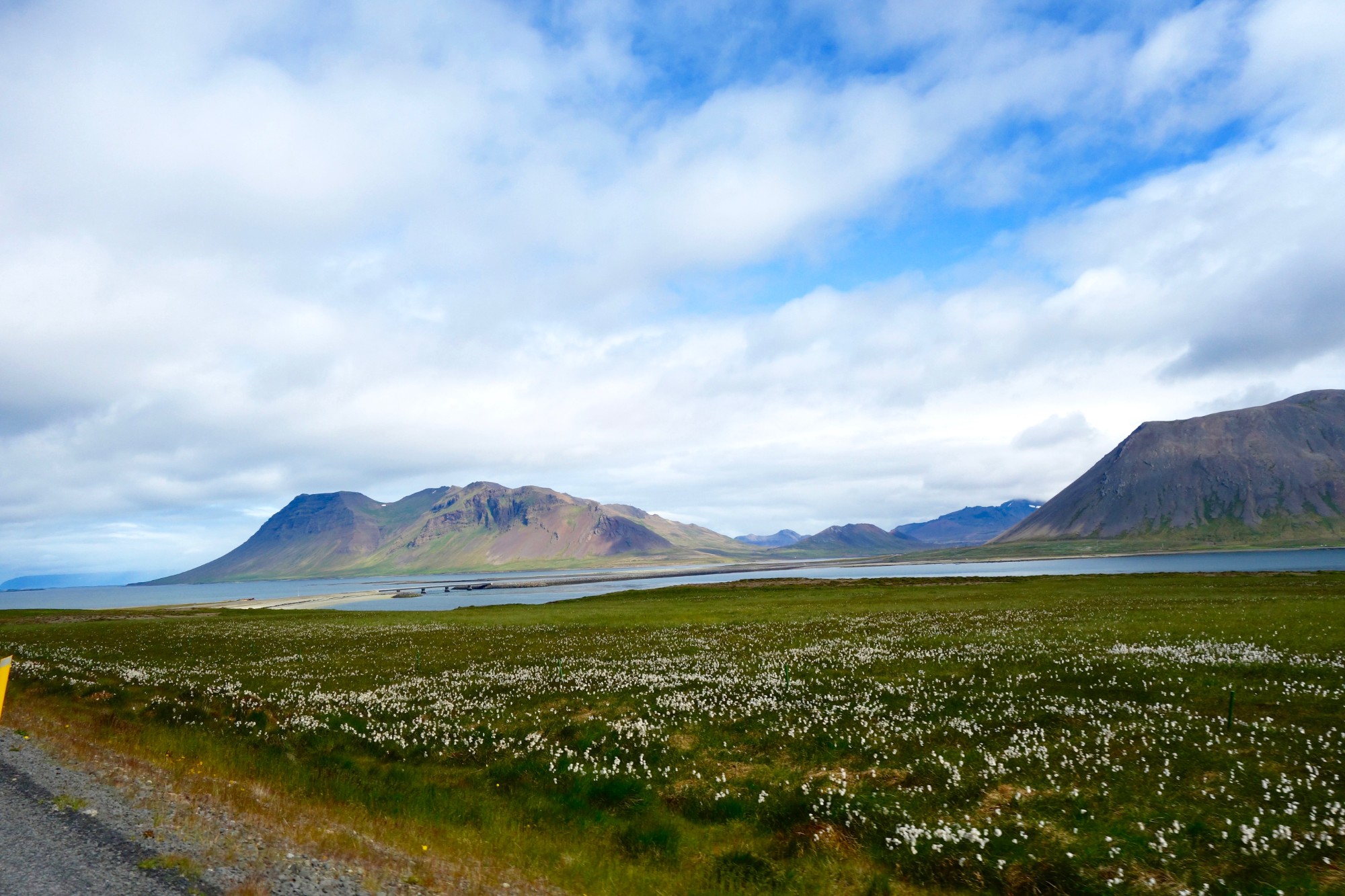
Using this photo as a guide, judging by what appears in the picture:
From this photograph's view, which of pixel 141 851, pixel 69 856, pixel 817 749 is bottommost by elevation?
pixel 817 749

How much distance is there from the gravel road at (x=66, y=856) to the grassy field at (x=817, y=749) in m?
3.52

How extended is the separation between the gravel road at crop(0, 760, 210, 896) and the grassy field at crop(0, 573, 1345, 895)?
11.5 feet

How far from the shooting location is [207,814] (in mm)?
11688

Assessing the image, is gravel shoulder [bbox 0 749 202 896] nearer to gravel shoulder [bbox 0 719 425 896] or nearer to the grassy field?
gravel shoulder [bbox 0 719 425 896]

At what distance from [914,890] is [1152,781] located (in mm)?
5811

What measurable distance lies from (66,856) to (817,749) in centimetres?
1355

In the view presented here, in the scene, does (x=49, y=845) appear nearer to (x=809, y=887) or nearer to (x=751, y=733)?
(x=809, y=887)

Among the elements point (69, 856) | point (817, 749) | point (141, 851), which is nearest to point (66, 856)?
point (69, 856)

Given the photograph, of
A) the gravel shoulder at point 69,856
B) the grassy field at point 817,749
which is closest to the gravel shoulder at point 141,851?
the gravel shoulder at point 69,856

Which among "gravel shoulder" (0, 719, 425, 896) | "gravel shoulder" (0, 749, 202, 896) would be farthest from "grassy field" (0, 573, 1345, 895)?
"gravel shoulder" (0, 749, 202, 896)

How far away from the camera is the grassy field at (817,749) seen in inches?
399

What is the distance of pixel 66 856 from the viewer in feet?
31.8

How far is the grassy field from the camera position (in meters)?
10.1

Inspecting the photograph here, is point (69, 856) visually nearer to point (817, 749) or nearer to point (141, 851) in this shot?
point (141, 851)
